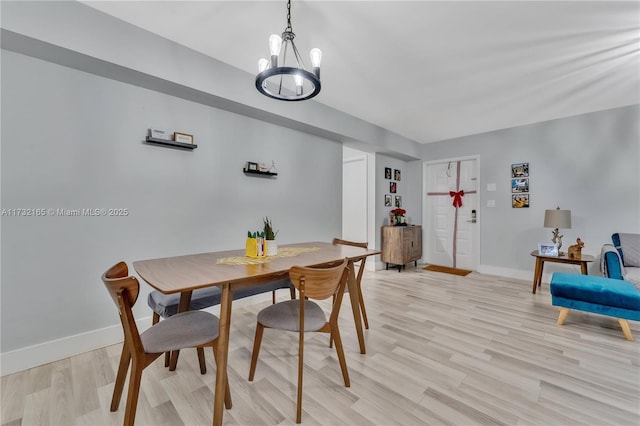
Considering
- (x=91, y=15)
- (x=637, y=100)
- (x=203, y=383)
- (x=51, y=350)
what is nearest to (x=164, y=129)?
(x=91, y=15)

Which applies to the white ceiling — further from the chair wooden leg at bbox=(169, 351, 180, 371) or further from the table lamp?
the chair wooden leg at bbox=(169, 351, 180, 371)

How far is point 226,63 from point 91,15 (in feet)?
3.30

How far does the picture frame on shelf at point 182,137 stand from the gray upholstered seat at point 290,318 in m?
1.81

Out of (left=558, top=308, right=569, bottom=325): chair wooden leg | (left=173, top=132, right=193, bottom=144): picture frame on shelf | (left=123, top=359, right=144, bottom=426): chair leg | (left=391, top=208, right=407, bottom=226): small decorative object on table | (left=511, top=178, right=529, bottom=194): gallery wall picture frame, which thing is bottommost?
(left=558, top=308, right=569, bottom=325): chair wooden leg

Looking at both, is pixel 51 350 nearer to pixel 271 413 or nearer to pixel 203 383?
pixel 203 383

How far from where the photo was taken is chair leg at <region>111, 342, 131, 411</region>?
4.33 feet

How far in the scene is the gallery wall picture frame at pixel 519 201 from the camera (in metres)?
4.22

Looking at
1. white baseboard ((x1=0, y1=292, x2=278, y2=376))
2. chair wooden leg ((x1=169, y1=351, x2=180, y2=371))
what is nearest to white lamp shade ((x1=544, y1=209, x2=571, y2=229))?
chair wooden leg ((x1=169, y1=351, x2=180, y2=371))

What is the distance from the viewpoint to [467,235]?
4926 mm

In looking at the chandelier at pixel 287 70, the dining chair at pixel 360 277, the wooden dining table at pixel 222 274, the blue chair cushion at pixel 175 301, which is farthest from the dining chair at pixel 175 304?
the chandelier at pixel 287 70

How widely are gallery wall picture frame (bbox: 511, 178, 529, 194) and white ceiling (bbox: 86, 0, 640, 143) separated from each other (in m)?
1.24

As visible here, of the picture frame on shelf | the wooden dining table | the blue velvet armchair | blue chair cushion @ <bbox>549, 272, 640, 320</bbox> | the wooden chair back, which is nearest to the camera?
the wooden dining table

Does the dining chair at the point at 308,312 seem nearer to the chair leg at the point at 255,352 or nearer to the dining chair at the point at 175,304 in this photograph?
the chair leg at the point at 255,352

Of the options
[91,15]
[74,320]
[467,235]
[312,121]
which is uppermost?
[91,15]
